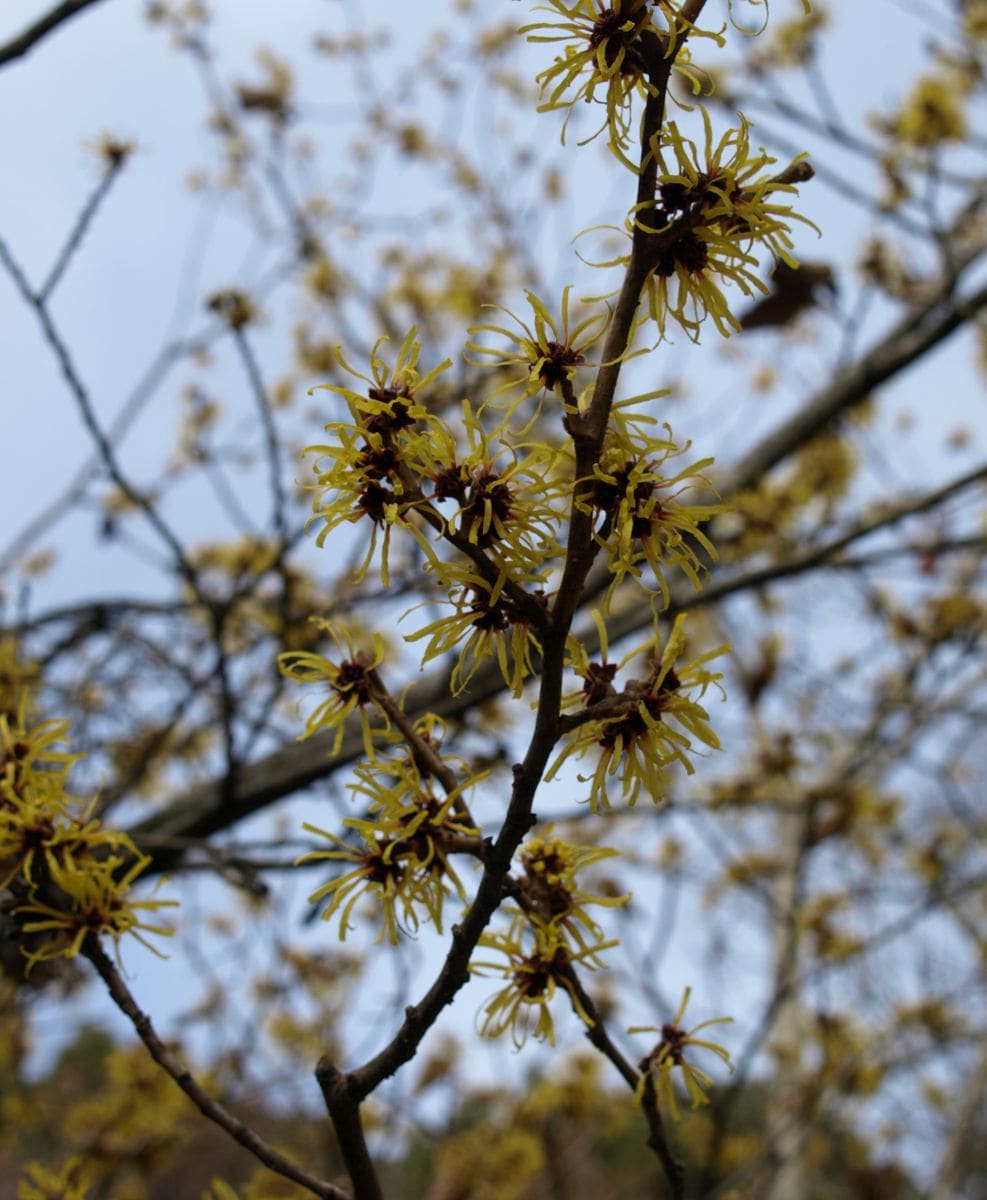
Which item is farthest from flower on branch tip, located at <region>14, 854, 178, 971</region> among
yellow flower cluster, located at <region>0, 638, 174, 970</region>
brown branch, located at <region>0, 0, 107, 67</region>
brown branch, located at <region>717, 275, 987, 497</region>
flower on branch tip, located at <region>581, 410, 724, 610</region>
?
brown branch, located at <region>717, 275, 987, 497</region>

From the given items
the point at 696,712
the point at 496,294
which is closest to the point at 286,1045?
the point at 496,294

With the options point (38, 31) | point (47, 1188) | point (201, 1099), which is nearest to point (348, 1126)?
point (201, 1099)

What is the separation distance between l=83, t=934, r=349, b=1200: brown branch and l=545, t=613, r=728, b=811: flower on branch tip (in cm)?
56

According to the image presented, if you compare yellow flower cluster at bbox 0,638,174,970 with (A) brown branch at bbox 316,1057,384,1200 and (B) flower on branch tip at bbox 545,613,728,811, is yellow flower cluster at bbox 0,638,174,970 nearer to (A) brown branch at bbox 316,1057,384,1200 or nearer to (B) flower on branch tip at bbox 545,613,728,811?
(A) brown branch at bbox 316,1057,384,1200

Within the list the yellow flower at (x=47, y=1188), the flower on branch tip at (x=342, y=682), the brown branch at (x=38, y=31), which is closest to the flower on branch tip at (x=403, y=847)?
the flower on branch tip at (x=342, y=682)

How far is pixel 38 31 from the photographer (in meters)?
2.17

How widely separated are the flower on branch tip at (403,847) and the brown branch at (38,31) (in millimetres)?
1918

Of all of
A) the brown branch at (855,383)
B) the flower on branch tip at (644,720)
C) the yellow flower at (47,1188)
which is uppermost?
the brown branch at (855,383)

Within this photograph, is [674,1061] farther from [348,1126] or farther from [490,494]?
[490,494]

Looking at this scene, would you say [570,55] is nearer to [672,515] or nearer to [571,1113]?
[672,515]

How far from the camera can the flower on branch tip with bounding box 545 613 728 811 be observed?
42.7 inches

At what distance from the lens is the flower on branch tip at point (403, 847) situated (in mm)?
1147

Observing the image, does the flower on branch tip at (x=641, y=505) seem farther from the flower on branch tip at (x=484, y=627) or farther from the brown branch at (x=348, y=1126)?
the brown branch at (x=348, y=1126)

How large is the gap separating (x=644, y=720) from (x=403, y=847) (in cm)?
32
